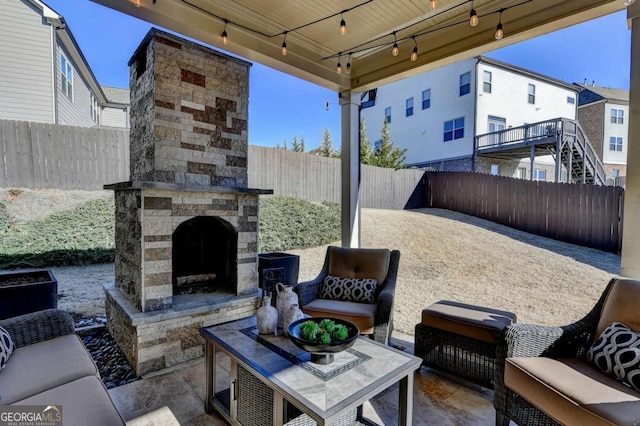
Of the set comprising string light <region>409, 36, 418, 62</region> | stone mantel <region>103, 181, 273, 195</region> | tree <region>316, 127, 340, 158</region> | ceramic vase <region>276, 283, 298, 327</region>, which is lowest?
ceramic vase <region>276, 283, 298, 327</region>

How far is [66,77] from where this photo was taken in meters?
9.25

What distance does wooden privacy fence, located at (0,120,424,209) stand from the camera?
23.2ft

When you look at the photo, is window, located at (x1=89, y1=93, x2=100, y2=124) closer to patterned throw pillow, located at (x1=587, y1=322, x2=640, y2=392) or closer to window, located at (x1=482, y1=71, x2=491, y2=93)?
window, located at (x1=482, y1=71, x2=491, y2=93)

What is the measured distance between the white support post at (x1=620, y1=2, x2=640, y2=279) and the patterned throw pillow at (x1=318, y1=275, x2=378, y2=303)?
205 cm

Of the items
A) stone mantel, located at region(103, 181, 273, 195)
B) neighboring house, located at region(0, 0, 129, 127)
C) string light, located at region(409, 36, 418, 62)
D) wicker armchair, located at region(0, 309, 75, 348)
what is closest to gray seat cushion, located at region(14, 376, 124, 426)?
wicker armchair, located at region(0, 309, 75, 348)

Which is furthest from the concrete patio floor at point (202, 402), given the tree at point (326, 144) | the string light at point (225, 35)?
the tree at point (326, 144)

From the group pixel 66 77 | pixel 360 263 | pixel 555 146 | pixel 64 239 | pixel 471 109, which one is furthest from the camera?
pixel 471 109

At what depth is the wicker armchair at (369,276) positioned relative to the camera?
287cm

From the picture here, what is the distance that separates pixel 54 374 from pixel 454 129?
43.5 ft

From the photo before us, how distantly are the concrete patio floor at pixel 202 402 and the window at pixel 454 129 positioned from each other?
1135 cm

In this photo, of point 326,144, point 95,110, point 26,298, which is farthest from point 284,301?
point 326,144

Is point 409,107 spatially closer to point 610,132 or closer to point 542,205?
point 542,205

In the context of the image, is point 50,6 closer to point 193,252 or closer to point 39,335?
point 193,252

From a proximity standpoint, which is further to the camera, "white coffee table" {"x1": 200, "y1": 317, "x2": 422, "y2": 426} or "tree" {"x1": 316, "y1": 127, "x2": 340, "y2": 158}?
"tree" {"x1": 316, "y1": 127, "x2": 340, "y2": 158}
